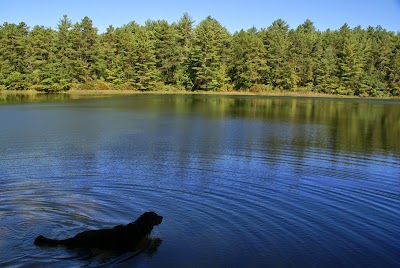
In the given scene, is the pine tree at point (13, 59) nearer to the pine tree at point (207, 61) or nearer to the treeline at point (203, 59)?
the treeline at point (203, 59)

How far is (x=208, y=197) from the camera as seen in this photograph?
416 inches

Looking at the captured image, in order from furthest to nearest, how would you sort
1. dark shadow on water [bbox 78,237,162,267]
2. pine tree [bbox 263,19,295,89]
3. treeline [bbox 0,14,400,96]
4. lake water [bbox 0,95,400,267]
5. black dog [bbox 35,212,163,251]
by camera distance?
pine tree [bbox 263,19,295,89], treeline [bbox 0,14,400,96], lake water [bbox 0,95,400,267], black dog [bbox 35,212,163,251], dark shadow on water [bbox 78,237,162,267]

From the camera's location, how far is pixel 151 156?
1608 cm

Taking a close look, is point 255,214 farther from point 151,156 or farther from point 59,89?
point 59,89

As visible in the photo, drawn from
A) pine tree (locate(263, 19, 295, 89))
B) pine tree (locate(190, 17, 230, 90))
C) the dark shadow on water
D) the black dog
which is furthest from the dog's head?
pine tree (locate(263, 19, 295, 89))

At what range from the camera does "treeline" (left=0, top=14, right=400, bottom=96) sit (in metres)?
78.7

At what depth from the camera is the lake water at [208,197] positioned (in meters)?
7.33

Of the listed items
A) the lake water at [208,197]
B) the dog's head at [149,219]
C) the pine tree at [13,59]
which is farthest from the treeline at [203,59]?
the dog's head at [149,219]

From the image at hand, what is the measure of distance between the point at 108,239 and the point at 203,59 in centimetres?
7754

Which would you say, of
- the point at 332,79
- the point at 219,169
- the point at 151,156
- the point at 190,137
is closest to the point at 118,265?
the point at 219,169

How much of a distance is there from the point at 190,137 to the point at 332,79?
71538 mm

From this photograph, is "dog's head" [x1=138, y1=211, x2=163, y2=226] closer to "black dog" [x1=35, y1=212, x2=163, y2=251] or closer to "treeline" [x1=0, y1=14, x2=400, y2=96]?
"black dog" [x1=35, y1=212, x2=163, y2=251]

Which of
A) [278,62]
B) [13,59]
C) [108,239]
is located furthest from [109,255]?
[278,62]

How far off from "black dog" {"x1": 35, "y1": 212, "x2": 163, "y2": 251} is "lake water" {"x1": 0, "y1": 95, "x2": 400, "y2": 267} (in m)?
0.18
